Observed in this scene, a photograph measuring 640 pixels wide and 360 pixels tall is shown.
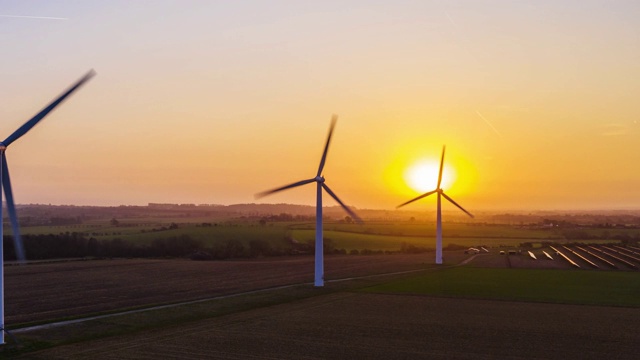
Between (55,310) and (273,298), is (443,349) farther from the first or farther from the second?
(55,310)

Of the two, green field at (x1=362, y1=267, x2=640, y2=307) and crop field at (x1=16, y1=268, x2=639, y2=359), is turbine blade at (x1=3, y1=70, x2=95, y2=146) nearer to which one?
crop field at (x1=16, y1=268, x2=639, y2=359)

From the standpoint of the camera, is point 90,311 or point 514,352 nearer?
point 514,352

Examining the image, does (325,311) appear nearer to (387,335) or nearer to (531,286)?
(387,335)

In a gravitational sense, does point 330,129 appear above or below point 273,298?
above

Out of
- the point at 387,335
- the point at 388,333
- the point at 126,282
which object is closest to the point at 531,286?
the point at 388,333

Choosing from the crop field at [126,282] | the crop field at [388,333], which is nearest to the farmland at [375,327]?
the crop field at [388,333]

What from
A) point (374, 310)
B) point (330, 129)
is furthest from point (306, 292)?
point (330, 129)

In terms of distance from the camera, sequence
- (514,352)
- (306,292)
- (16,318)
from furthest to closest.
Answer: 1. (306,292)
2. (16,318)
3. (514,352)

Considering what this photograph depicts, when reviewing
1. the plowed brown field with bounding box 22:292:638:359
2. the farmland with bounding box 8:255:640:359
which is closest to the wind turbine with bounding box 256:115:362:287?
the farmland with bounding box 8:255:640:359

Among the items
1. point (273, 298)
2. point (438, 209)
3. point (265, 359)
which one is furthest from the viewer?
point (438, 209)
